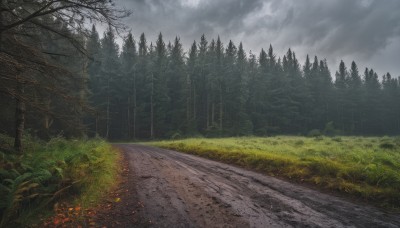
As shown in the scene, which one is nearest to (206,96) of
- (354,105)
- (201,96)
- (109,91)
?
(201,96)

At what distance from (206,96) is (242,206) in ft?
156

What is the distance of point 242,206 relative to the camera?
5387 millimetres

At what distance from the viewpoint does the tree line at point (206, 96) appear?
47.2 m

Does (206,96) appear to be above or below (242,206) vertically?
above

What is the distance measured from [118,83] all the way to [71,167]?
4393 cm

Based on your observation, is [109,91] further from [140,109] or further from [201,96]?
[201,96]

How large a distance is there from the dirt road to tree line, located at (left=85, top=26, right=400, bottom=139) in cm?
3431

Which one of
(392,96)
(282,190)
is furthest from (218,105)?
(392,96)

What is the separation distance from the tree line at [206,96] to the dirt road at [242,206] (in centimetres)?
3431

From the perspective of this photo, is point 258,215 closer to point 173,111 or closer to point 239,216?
point 239,216

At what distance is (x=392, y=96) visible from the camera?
7600 cm

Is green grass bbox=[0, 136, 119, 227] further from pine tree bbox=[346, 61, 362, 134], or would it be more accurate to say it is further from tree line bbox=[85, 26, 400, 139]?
pine tree bbox=[346, 61, 362, 134]

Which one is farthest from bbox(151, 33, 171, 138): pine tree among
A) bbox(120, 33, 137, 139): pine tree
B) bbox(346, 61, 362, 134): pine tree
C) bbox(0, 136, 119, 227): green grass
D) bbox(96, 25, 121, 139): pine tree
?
bbox(346, 61, 362, 134): pine tree

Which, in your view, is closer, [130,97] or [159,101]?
[159,101]
